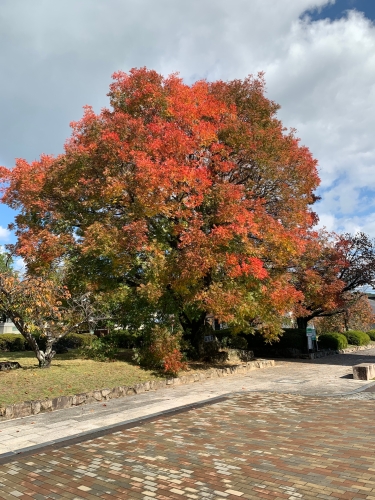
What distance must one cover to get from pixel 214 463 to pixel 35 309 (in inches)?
313

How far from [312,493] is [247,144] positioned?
11.9 meters

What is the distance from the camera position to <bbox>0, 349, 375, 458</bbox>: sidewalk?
636cm

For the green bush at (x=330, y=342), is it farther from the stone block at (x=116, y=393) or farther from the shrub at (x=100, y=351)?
the stone block at (x=116, y=393)

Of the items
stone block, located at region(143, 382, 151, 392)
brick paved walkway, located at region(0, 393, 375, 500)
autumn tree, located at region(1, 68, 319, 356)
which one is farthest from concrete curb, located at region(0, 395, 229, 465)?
autumn tree, located at region(1, 68, 319, 356)

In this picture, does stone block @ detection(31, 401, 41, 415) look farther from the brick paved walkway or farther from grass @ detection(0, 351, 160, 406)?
the brick paved walkway

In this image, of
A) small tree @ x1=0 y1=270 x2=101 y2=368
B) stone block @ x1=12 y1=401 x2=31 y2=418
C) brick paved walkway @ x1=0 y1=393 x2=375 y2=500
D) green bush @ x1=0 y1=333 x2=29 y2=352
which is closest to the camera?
brick paved walkway @ x1=0 y1=393 x2=375 y2=500

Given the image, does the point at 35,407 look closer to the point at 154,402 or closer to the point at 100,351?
the point at 154,402

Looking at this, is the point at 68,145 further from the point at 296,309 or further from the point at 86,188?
the point at 296,309

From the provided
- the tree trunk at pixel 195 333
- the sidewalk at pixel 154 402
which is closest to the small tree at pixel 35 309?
the sidewalk at pixel 154 402

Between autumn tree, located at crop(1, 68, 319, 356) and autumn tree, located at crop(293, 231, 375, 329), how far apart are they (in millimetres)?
4274

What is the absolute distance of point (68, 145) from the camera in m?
14.0

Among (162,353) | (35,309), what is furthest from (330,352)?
(35,309)

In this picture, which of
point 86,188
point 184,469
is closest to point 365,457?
point 184,469

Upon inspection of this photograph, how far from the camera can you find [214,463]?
4.88 m
